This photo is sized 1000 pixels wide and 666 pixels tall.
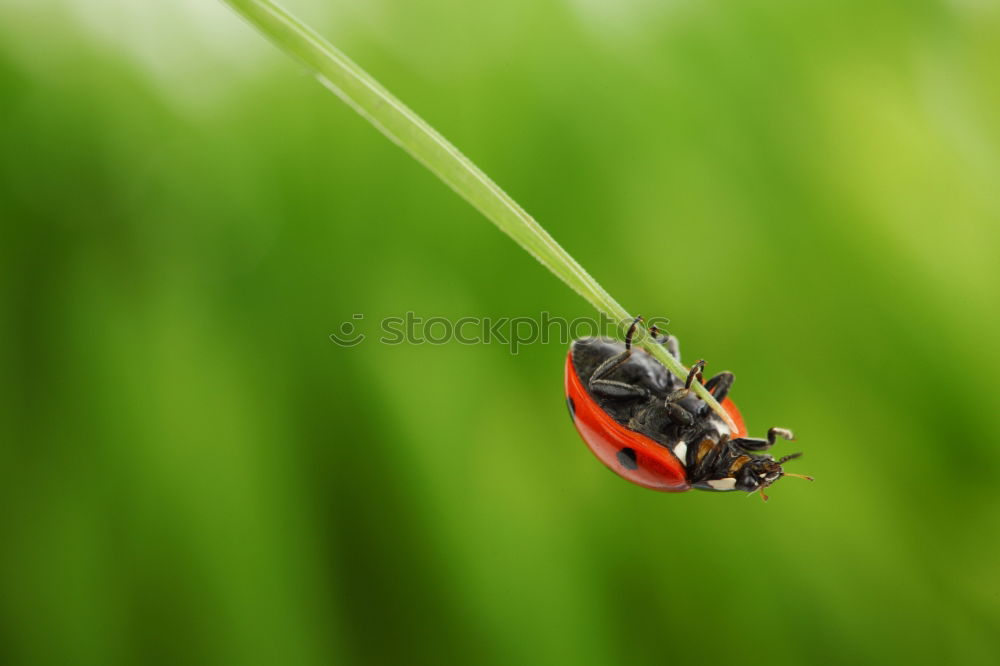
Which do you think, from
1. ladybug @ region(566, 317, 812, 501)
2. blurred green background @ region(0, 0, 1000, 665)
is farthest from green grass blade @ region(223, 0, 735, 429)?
blurred green background @ region(0, 0, 1000, 665)

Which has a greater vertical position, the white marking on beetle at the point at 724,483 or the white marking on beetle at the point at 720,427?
the white marking on beetle at the point at 720,427

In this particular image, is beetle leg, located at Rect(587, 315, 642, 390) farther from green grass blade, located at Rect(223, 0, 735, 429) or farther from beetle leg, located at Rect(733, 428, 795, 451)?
green grass blade, located at Rect(223, 0, 735, 429)

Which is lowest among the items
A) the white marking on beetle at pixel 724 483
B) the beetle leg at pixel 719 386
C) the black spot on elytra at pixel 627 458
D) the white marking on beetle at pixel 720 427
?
the white marking on beetle at pixel 724 483

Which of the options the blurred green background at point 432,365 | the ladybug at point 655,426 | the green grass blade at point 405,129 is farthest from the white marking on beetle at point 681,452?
the green grass blade at point 405,129

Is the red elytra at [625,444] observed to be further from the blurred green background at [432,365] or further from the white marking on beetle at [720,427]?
the blurred green background at [432,365]

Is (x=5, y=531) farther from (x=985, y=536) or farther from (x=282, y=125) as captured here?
(x=985, y=536)

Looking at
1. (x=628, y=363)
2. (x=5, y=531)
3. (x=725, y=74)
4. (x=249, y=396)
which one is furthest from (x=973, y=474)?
(x=5, y=531)

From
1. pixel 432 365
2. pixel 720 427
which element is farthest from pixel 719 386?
pixel 432 365
